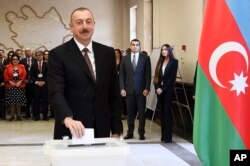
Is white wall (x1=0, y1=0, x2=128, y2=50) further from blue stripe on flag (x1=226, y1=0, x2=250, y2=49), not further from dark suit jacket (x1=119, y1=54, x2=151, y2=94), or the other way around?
blue stripe on flag (x1=226, y1=0, x2=250, y2=49)

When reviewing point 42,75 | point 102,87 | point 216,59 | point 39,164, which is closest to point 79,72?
point 102,87

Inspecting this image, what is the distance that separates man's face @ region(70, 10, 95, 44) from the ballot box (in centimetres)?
78

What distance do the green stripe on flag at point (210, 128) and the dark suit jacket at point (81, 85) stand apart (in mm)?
536

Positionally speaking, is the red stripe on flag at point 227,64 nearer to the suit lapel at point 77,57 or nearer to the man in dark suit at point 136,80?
the suit lapel at point 77,57

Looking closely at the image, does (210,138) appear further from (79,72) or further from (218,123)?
(79,72)

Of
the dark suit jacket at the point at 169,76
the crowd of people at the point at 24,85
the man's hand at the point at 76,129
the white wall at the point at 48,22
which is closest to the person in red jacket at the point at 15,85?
the crowd of people at the point at 24,85

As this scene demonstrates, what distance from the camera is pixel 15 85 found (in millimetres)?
9469

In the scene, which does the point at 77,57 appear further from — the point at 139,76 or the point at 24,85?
the point at 24,85

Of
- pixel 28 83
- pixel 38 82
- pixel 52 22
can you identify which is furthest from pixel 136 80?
pixel 52 22

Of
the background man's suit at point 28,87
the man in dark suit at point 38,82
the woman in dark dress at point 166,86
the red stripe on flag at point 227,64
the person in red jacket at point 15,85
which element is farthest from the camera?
the background man's suit at point 28,87

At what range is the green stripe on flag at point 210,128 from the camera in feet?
8.91

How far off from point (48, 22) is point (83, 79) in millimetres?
11145

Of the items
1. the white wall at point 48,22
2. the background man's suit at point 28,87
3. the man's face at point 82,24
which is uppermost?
the white wall at point 48,22

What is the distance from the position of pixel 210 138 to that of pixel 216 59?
0.50 meters
